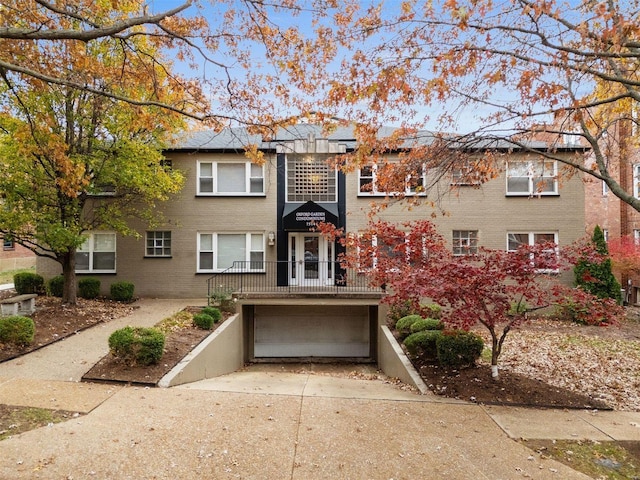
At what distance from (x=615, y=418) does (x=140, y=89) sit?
426 inches

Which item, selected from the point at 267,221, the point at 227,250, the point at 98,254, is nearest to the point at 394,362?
the point at 267,221

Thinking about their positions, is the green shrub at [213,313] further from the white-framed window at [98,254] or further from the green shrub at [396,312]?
the white-framed window at [98,254]

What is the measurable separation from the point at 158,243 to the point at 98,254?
238 cm

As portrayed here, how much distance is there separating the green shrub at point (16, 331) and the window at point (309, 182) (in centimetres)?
940

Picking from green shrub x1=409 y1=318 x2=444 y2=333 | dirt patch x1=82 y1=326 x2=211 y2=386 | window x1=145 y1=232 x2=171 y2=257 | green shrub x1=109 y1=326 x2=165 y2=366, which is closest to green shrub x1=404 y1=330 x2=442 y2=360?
green shrub x1=409 y1=318 x2=444 y2=333

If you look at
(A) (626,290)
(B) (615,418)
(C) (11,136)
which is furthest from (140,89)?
(A) (626,290)

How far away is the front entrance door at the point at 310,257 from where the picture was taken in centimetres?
1493

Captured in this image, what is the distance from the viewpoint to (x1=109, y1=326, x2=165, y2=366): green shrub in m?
6.66

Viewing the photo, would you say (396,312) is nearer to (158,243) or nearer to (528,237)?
(528,237)

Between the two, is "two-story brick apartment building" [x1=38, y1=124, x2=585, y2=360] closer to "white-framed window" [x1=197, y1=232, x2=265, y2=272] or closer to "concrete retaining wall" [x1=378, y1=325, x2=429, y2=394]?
"white-framed window" [x1=197, y1=232, x2=265, y2=272]

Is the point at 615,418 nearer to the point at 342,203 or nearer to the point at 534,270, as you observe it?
the point at 534,270

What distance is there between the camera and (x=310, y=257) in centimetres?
1511

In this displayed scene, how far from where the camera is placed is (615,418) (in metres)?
5.48

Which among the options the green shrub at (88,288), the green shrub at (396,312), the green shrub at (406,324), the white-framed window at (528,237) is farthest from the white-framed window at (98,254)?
the white-framed window at (528,237)
